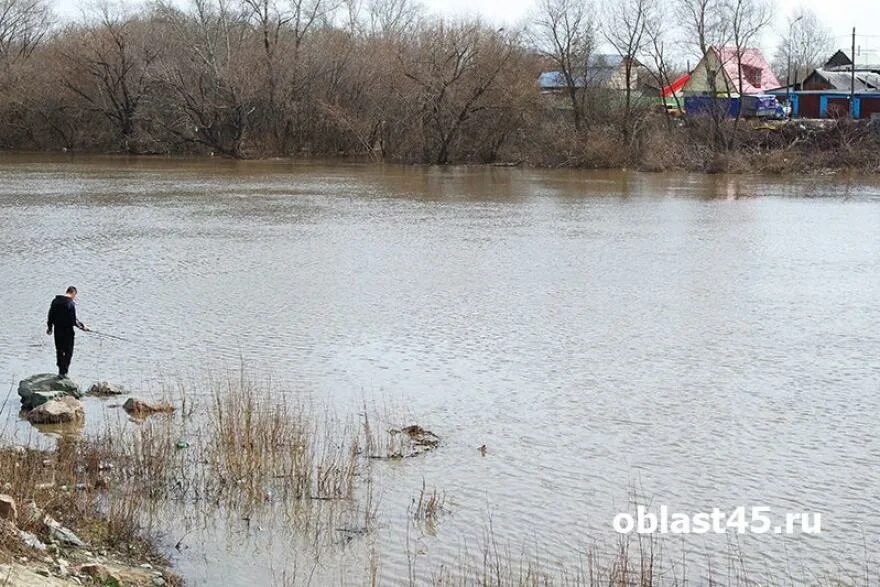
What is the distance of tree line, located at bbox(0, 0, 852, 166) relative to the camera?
65625 mm

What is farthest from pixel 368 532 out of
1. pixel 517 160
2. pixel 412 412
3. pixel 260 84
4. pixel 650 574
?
pixel 260 84

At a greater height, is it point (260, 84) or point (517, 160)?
point (260, 84)

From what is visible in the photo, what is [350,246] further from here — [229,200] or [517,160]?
[517,160]

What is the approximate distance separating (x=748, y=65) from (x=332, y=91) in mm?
26900

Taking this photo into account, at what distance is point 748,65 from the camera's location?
74812 millimetres

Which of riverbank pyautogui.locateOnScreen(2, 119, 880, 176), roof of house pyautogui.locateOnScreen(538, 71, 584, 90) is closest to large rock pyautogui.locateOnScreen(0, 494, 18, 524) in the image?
riverbank pyautogui.locateOnScreen(2, 119, 880, 176)

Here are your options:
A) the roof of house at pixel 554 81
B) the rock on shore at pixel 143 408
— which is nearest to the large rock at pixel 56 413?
the rock on shore at pixel 143 408

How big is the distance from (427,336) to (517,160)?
Result: 48996 millimetres

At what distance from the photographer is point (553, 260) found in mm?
28016

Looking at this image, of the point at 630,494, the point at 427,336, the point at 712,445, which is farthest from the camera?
the point at 427,336

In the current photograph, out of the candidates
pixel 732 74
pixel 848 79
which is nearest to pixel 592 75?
pixel 732 74

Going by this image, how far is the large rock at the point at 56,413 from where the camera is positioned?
517 inches

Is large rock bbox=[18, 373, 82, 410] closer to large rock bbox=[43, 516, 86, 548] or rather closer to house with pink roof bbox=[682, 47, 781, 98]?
large rock bbox=[43, 516, 86, 548]

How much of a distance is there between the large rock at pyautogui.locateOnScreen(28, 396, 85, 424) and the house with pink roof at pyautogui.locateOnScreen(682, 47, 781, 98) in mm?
56949
